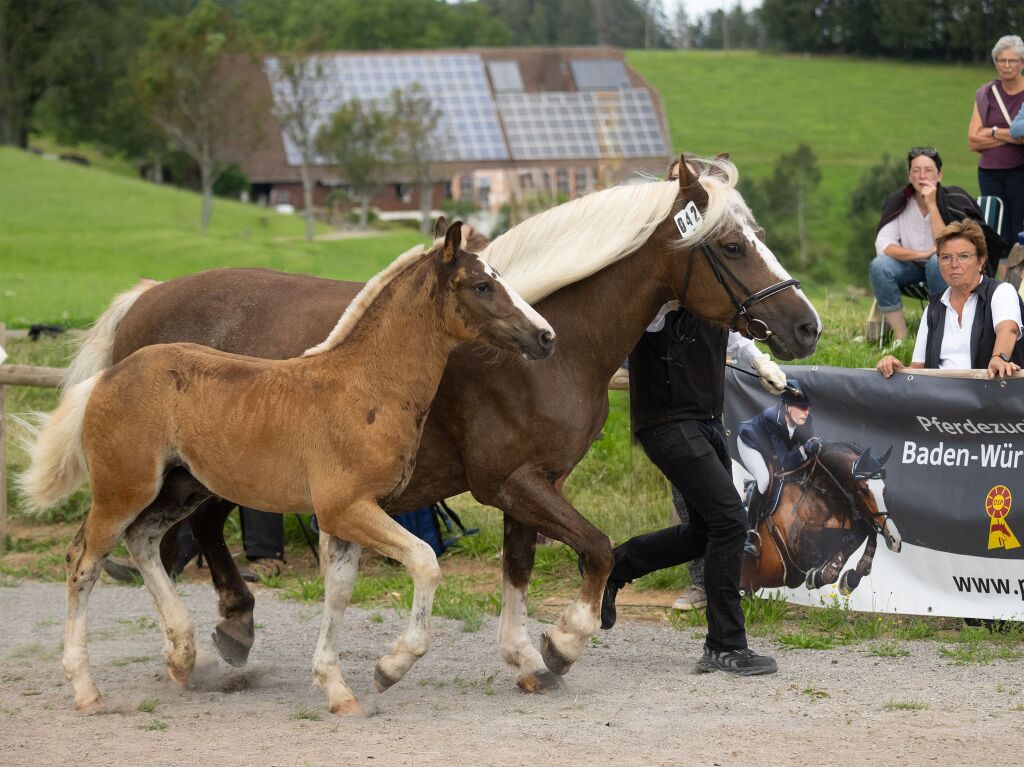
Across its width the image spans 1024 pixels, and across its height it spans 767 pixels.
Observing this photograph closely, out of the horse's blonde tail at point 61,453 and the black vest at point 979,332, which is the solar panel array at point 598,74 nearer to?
the black vest at point 979,332

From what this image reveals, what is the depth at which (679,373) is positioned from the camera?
5941mm

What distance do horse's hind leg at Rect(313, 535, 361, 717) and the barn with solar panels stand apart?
51544mm

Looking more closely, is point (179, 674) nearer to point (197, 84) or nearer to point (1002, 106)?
point (1002, 106)

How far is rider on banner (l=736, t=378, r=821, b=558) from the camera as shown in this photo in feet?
23.7

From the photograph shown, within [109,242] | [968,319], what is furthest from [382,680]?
[109,242]

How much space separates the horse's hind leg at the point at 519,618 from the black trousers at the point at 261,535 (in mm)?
3307

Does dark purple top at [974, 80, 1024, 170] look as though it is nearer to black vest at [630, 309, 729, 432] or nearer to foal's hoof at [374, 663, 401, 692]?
black vest at [630, 309, 729, 432]

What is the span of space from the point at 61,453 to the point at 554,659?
247 centimetres

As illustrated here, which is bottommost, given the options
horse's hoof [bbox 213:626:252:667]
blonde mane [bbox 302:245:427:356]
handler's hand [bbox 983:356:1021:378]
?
horse's hoof [bbox 213:626:252:667]

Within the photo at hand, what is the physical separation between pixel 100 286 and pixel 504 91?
49.7m

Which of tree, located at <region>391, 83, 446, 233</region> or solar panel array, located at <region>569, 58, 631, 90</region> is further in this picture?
solar panel array, located at <region>569, 58, 631, 90</region>

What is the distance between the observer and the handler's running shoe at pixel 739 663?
19.5ft

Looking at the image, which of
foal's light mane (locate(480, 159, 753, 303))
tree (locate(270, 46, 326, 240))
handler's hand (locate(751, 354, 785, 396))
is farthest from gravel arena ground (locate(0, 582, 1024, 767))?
tree (locate(270, 46, 326, 240))

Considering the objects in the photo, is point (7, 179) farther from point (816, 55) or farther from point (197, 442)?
point (816, 55)
